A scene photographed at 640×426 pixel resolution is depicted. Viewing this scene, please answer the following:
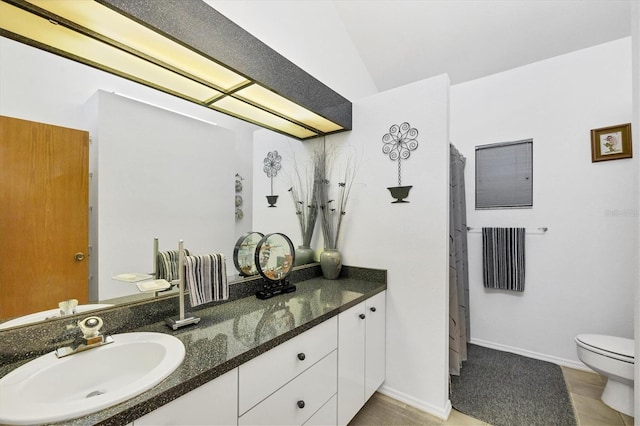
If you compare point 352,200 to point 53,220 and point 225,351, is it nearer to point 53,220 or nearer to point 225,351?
point 225,351

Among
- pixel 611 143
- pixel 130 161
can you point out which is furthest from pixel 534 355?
pixel 130 161

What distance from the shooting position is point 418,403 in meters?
1.82

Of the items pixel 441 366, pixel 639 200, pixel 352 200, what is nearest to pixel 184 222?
pixel 352 200

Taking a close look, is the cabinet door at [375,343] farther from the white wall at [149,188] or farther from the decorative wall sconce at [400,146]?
the white wall at [149,188]

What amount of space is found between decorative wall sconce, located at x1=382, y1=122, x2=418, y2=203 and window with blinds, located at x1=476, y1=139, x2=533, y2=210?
1.39 meters

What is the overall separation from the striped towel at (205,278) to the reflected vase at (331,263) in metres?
0.91

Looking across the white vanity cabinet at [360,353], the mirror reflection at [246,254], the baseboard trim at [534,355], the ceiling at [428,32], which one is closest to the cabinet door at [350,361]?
the white vanity cabinet at [360,353]

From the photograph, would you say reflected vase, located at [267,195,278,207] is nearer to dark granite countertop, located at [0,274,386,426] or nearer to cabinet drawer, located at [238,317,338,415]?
dark granite countertop, located at [0,274,386,426]

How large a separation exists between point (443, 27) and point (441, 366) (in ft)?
9.05

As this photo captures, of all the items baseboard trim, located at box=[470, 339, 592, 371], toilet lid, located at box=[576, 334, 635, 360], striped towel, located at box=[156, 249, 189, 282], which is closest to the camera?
striped towel, located at box=[156, 249, 189, 282]

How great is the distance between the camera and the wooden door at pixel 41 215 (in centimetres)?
90

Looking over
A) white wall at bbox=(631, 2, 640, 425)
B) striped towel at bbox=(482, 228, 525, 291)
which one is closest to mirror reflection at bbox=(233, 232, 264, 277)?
white wall at bbox=(631, 2, 640, 425)

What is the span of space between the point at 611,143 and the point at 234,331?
3.10 metres

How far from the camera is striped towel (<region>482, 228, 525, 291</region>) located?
2505 millimetres
